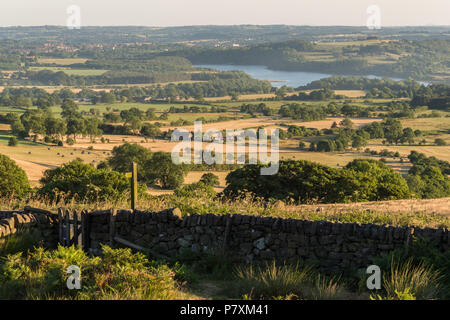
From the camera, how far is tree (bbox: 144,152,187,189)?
2091 inches

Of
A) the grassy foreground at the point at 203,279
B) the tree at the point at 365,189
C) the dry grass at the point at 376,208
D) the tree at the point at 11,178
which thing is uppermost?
the grassy foreground at the point at 203,279

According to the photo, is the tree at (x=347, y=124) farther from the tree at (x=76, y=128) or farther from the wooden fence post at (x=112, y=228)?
the wooden fence post at (x=112, y=228)

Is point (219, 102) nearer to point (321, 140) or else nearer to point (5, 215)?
point (321, 140)

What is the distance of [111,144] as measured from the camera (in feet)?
308

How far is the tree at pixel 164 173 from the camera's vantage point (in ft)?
174

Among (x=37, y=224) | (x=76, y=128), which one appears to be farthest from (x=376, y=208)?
(x=76, y=128)

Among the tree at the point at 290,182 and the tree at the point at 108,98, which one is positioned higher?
the tree at the point at 290,182

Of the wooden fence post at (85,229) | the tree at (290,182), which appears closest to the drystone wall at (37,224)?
the wooden fence post at (85,229)

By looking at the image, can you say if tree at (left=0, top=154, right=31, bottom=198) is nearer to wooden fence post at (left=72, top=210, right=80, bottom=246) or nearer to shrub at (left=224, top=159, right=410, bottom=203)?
shrub at (left=224, top=159, right=410, bottom=203)

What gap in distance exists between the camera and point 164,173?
2144 inches

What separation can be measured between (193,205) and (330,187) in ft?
52.0

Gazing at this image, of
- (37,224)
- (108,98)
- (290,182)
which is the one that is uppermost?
(37,224)

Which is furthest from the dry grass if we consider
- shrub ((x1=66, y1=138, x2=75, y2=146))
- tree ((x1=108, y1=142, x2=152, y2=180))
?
shrub ((x1=66, y1=138, x2=75, y2=146))

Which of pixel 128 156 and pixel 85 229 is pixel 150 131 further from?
pixel 85 229
